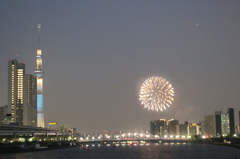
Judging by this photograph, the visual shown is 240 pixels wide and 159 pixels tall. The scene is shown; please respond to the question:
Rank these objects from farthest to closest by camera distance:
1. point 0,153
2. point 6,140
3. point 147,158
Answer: point 6,140 → point 0,153 → point 147,158

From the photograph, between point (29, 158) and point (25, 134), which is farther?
point (25, 134)

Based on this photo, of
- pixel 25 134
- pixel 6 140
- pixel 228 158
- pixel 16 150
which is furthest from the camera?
pixel 25 134

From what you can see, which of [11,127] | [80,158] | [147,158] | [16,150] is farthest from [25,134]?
[147,158]

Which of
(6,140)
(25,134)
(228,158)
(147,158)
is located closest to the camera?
(228,158)

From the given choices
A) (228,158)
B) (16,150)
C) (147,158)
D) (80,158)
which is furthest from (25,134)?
(228,158)

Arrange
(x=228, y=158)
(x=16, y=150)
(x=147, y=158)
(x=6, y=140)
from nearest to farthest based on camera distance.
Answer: (x=228, y=158) → (x=147, y=158) → (x=16, y=150) → (x=6, y=140)

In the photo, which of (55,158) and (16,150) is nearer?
(55,158)

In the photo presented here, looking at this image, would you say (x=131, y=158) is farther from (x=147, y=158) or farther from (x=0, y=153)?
(x=0, y=153)

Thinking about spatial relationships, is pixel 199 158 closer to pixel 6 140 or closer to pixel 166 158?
pixel 166 158

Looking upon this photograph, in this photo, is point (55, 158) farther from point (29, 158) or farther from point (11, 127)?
point (11, 127)
